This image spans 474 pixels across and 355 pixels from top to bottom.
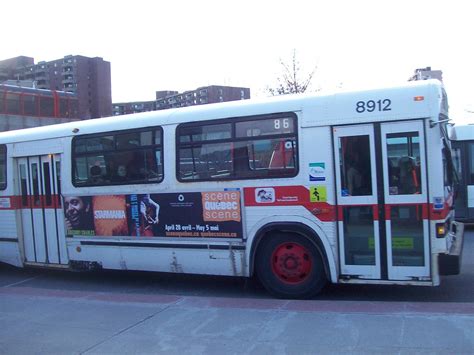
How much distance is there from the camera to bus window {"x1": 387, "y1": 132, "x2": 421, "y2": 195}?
6414 mm

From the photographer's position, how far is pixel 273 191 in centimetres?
705

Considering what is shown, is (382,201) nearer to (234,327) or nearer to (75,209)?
(234,327)

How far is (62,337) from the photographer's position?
5734 mm

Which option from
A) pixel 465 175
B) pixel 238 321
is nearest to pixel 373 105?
pixel 238 321

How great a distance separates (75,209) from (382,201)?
5318mm

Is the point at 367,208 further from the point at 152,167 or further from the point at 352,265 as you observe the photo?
the point at 152,167

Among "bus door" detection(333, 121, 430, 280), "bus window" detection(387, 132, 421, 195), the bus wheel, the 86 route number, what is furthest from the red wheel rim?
the 86 route number

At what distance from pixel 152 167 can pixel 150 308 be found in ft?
7.64

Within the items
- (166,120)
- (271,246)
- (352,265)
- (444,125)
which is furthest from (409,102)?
(166,120)

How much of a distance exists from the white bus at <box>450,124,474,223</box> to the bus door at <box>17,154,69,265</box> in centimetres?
1016

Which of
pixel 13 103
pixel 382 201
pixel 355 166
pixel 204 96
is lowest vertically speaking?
pixel 382 201

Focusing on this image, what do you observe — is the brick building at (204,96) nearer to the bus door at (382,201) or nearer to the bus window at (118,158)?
the bus window at (118,158)

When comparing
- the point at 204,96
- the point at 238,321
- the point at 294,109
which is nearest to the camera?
the point at 238,321

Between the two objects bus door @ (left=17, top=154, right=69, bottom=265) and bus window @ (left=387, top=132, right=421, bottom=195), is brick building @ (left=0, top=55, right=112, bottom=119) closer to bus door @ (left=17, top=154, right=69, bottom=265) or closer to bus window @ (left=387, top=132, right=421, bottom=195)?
bus door @ (left=17, top=154, right=69, bottom=265)
